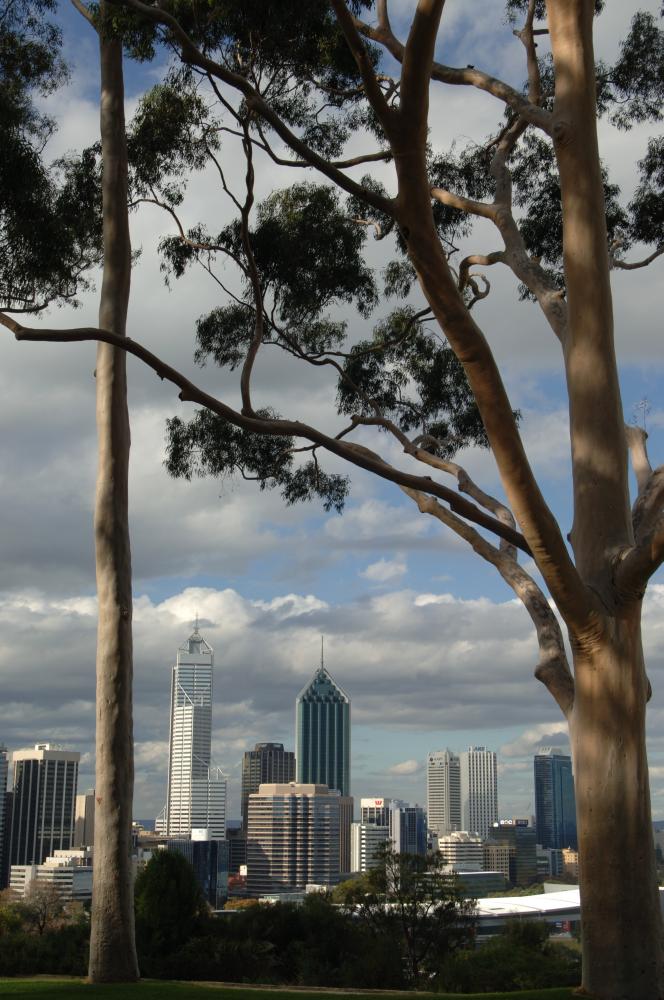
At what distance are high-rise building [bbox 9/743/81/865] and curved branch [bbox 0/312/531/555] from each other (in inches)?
1958

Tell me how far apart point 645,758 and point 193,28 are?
20.2 ft

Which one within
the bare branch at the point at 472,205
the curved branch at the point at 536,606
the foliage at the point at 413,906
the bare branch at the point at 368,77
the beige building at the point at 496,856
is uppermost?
the bare branch at the point at 472,205


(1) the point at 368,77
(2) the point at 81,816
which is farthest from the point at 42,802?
(1) the point at 368,77

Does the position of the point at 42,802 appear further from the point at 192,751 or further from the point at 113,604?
the point at 192,751

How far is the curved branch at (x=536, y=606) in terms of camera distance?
20.2 feet

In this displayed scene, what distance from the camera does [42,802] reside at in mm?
53719

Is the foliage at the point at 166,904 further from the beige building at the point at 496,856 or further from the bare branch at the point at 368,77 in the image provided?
the beige building at the point at 496,856

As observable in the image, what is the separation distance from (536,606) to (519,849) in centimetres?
4484

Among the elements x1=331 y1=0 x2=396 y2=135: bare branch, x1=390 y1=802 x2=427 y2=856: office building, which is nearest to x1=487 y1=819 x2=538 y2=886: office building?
x1=390 y1=802 x2=427 y2=856: office building

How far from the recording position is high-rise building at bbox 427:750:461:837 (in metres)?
90.1

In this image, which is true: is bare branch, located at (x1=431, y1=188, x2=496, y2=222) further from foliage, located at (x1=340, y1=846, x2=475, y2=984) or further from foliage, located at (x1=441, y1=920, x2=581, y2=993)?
foliage, located at (x1=340, y1=846, x2=475, y2=984)

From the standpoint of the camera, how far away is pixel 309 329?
408 inches

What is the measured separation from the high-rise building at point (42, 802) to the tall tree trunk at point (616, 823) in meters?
49.9

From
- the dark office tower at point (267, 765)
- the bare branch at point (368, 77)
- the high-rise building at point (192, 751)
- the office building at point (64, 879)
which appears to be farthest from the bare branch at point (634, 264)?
the high-rise building at point (192, 751)
